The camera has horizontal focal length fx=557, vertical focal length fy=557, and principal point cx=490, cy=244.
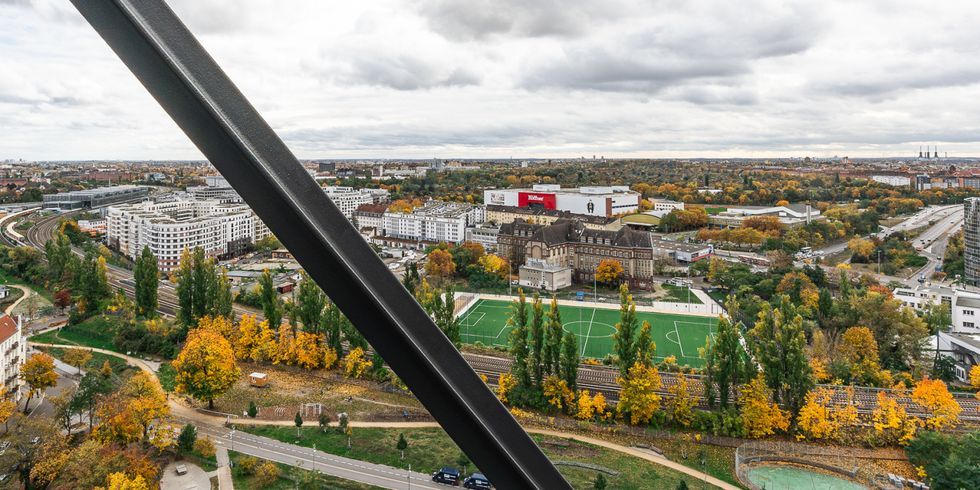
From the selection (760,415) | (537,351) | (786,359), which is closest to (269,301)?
(537,351)

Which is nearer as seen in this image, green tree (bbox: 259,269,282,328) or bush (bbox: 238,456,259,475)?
bush (bbox: 238,456,259,475)

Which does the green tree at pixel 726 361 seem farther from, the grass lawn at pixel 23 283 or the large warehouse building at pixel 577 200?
the large warehouse building at pixel 577 200

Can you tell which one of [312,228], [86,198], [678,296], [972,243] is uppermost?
[312,228]

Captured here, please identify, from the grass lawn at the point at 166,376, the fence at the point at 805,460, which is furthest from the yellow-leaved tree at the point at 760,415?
the grass lawn at the point at 166,376

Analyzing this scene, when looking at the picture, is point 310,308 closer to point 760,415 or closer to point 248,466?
point 248,466

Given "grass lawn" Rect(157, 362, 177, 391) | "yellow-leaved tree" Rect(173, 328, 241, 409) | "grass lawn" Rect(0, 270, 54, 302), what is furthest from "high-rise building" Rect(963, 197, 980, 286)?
"grass lawn" Rect(0, 270, 54, 302)

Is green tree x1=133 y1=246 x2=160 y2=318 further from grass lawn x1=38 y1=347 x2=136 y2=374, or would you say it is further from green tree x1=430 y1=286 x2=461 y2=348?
green tree x1=430 y1=286 x2=461 y2=348
